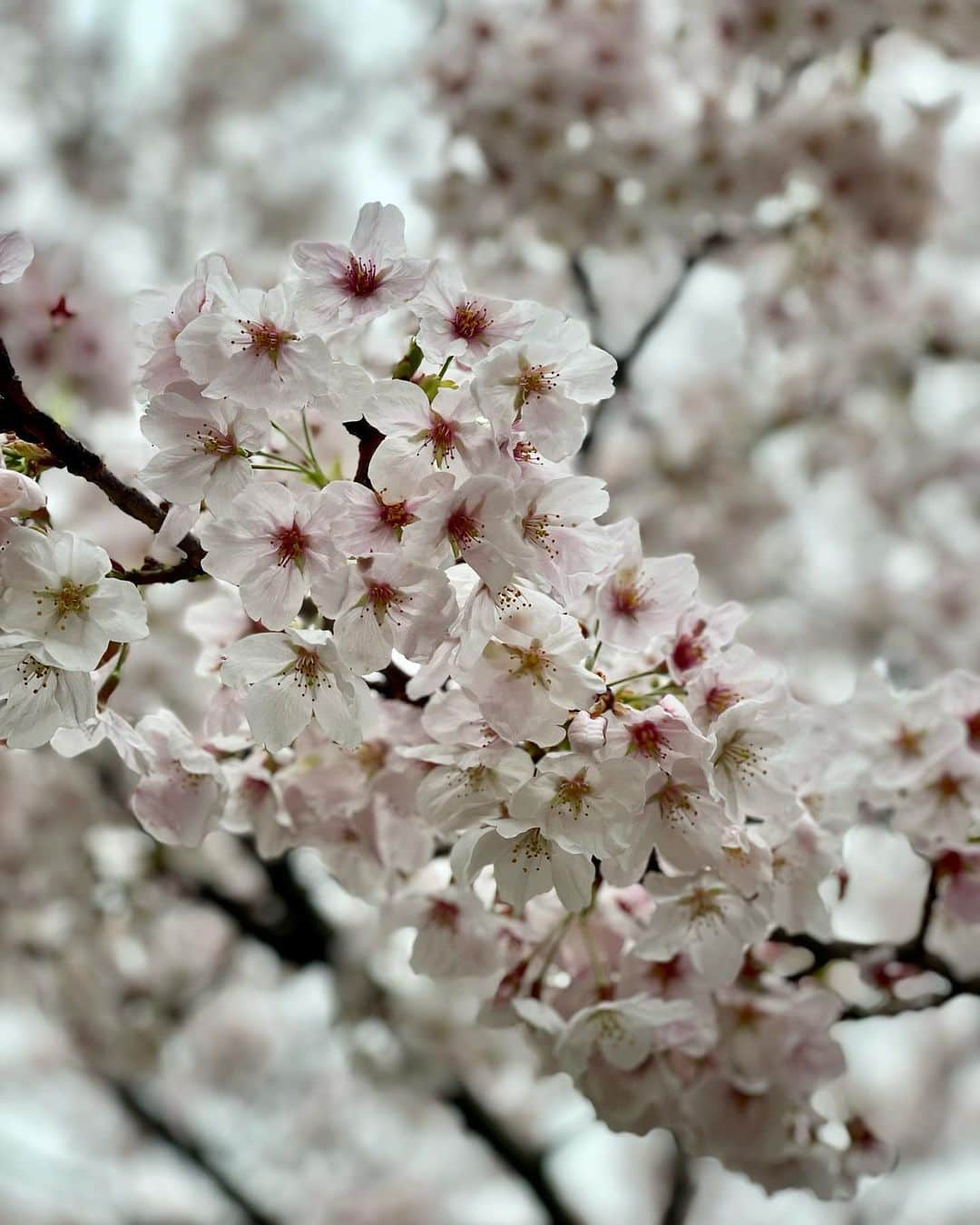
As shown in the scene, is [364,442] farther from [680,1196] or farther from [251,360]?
[680,1196]

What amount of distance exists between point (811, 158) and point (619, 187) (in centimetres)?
64

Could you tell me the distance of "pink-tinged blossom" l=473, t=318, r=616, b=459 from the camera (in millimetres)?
1085

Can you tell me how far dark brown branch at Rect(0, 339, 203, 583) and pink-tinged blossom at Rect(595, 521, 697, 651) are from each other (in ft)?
1.53

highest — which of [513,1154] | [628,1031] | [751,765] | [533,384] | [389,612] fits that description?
[533,384]

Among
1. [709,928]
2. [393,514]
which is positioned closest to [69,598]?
[393,514]

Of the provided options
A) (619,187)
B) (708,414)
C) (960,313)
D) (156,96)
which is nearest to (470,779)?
(619,187)

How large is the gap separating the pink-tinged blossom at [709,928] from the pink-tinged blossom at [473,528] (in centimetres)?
55

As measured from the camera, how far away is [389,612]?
1134mm

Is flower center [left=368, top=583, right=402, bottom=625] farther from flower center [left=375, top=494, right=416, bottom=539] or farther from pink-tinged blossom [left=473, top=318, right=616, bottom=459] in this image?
pink-tinged blossom [left=473, top=318, right=616, bottom=459]

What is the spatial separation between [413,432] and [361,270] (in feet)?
0.63

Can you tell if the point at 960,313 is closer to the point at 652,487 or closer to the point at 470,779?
the point at 652,487

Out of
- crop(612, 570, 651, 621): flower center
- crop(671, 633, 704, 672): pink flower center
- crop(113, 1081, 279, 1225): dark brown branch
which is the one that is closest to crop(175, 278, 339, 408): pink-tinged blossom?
crop(612, 570, 651, 621): flower center

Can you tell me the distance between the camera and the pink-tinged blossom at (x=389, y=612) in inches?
43.4

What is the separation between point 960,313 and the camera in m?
5.47
